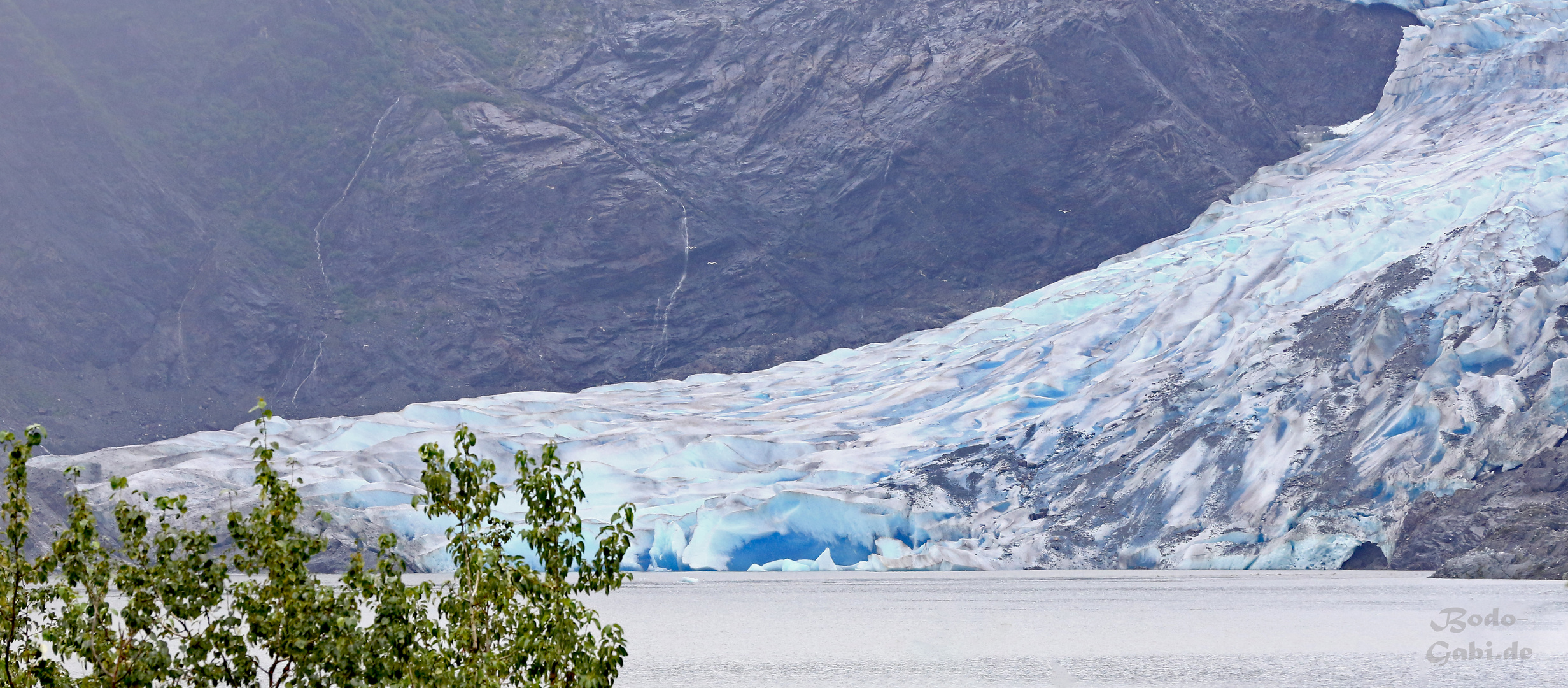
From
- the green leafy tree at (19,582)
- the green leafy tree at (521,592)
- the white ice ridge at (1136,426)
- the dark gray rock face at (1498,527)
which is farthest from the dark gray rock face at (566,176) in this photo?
the green leafy tree at (19,582)

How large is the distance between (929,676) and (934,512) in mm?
12679

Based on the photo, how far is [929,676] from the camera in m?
11.1

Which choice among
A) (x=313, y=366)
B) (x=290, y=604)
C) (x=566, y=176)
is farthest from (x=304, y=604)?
(x=566, y=176)

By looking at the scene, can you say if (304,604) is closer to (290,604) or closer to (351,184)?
(290,604)

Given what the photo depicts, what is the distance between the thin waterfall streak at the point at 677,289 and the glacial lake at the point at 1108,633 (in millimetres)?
18967

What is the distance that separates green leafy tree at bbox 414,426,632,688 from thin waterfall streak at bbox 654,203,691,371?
32.6 m

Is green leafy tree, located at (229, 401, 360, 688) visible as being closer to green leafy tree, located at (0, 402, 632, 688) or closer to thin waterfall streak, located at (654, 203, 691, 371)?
green leafy tree, located at (0, 402, 632, 688)

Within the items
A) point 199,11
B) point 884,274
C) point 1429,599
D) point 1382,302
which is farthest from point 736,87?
point 1429,599

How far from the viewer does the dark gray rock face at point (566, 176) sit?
1489 inches

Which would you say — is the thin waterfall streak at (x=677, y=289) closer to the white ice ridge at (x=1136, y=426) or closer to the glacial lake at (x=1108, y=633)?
the white ice ridge at (x=1136, y=426)

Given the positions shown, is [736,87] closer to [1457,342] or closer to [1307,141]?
[1307,141]

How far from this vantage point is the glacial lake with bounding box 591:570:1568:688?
35.4 ft

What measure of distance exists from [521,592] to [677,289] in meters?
33.8

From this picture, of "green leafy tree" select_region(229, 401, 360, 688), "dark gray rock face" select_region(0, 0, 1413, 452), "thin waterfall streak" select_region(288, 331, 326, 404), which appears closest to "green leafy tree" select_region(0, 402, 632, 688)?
"green leafy tree" select_region(229, 401, 360, 688)
